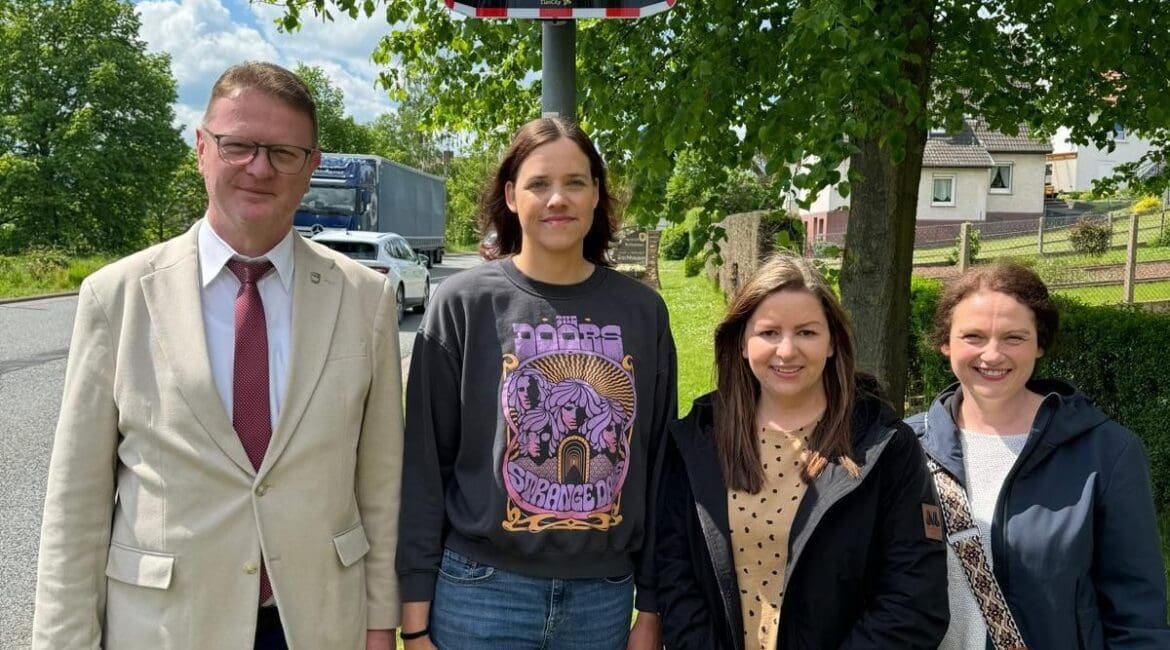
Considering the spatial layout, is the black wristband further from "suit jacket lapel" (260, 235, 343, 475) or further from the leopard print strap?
the leopard print strap

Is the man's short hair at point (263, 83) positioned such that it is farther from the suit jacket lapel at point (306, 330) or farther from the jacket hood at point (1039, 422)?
the jacket hood at point (1039, 422)

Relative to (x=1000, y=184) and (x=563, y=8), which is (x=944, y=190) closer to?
(x=1000, y=184)

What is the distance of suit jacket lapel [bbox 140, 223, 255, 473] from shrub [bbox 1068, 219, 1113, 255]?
978 inches

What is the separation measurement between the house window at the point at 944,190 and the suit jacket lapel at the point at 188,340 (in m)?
45.4

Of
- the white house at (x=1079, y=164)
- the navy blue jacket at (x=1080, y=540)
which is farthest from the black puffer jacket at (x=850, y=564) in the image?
the white house at (x=1079, y=164)

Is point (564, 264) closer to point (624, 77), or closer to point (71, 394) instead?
point (71, 394)

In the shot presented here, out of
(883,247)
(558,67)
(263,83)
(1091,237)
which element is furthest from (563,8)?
(1091,237)

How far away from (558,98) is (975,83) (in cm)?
491

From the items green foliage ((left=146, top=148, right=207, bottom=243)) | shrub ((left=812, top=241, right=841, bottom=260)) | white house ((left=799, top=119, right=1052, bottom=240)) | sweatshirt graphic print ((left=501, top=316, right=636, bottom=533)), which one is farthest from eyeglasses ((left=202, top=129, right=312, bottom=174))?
green foliage ((left=146, top=148, right=207, bottom=243))

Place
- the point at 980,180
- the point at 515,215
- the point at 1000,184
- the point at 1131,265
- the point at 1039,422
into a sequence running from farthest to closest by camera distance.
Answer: the point at 1000,184 < the point at 980,180 < the point at 1131,265 < the point at 515,215 < the point at 1039,422

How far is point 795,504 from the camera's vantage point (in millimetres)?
2254

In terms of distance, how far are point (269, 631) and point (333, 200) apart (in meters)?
23.3

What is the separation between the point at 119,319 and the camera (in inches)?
82.4

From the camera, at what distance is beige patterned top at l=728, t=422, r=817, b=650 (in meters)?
2.25
